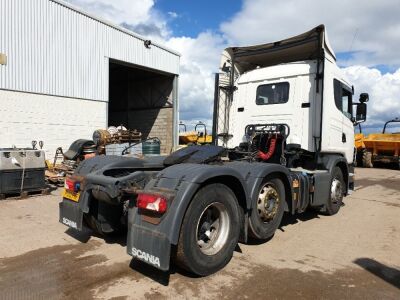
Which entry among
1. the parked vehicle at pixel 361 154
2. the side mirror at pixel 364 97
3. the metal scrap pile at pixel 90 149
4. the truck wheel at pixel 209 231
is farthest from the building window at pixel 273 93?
the parked vehicle at pixel 361 154

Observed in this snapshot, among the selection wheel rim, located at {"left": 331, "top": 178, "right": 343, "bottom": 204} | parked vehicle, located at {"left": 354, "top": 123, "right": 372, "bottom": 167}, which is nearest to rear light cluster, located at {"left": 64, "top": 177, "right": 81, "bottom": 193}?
wheel rim, located at {"left": 331, "top": 178, "right": 343, "bottom": 204}

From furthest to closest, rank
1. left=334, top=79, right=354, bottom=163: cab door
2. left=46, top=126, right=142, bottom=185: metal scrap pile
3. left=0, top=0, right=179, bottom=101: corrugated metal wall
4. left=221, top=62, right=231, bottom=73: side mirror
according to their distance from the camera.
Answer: left=0, top=0, right=179, bottom=101: corrugated metal wall < left=46, top=126, right=142, bottom=185: metal scrap pile < left=221, top=62, right=231, bottom=73: side mirror < left=334, top=79, right=354, bottom=163: cab door

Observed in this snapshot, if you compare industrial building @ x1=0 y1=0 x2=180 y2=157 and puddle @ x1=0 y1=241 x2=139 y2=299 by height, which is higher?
industrial building @ x1=0 y1=0 x2=180 y2=157

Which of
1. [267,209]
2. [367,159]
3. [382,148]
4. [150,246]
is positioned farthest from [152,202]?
[382,148]

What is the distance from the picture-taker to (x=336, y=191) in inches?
293

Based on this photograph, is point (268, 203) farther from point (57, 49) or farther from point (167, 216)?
point (57, 49)

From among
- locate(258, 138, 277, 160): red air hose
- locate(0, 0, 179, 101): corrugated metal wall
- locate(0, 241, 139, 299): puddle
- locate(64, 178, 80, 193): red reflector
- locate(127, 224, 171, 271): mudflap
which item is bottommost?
locate(0, 241, 139, 299): puddle

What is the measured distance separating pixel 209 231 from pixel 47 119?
11588 mm

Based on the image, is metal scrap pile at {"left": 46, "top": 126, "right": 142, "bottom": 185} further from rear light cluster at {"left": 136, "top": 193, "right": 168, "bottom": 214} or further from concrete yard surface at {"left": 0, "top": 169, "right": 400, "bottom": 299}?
rear light cluster at {"left": 136, "top": 193, "right": 168, "bottom": 214}

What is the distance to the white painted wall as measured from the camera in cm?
1273

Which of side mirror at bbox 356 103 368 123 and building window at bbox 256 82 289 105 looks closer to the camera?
building window at bbox 256 82 289 105

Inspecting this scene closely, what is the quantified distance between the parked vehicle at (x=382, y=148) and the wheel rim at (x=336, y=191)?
42.6 feet

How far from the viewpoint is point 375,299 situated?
3.54m

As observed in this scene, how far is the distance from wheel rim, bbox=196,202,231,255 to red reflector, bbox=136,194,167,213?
2.05ft
